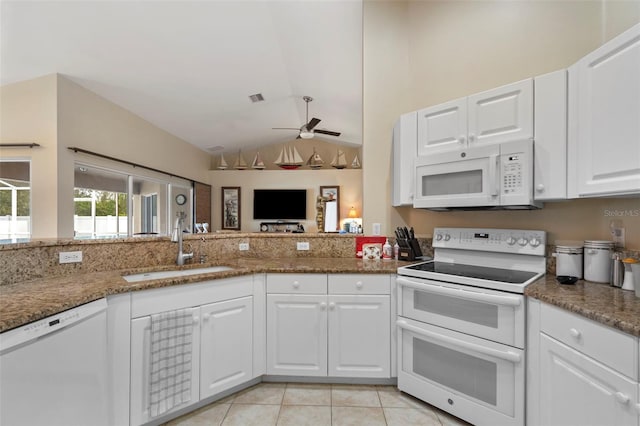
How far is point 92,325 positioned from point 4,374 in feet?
1.19

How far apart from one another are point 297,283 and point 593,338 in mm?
1515

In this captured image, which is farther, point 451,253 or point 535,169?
point 451,253

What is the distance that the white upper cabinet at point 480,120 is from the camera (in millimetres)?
1746

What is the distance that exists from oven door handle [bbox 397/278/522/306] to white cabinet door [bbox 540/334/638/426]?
193mm

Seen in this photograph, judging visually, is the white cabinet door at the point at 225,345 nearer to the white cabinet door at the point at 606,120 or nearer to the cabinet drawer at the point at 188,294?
the cabinet drawer at the point at 188,294

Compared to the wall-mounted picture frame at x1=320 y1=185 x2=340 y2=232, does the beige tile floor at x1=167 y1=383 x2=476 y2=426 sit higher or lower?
lower

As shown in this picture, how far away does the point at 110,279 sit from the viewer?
1702mm

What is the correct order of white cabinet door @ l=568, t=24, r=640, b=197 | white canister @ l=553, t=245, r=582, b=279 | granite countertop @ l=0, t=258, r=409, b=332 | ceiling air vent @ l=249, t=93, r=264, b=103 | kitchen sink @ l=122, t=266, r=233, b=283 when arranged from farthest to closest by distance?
ceiling air vent @ l=249, t=93, r=264, b=103, kitchen sink @ l=122, t=266, r=233, b=283, white canister @ l=553, t=245, r=582, b=279, white cabinet door @ l=568, t=24, r=640, b=197, granite countertop @ l=0, t=258, r=409, b=332

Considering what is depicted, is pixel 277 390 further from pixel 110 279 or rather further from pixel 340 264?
pixel 110 279

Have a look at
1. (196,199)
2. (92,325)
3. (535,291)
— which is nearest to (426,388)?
(535,291)

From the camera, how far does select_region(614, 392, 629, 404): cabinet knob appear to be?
39.0 inches

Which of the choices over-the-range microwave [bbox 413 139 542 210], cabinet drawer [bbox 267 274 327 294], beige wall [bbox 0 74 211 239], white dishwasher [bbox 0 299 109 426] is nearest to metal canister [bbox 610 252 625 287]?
over-the-range microwave [bbox 413 139 542 210]

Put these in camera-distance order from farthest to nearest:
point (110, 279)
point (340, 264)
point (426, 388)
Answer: point (340, 264)
point (426, 388)
point (110, 279)

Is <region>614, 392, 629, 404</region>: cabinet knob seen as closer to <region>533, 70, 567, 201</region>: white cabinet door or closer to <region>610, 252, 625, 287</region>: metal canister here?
<region>610, 252, 625, 287</region>: metal canister
